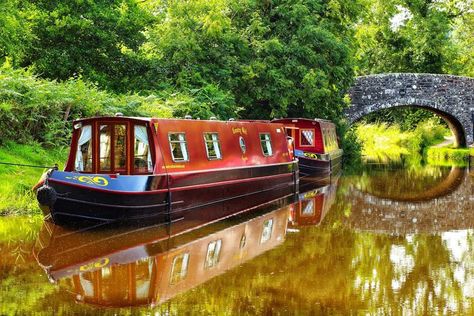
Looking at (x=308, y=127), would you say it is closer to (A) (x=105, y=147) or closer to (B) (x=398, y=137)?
(A) (x=105, y=147)

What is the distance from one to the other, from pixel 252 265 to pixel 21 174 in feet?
16.8

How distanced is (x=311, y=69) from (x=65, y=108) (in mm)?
9188

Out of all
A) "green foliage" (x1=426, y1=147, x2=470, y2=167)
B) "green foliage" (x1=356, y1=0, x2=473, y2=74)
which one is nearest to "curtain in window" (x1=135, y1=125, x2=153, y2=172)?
"green foliage" (x1=426, y1=147, x2=470, y2=167)

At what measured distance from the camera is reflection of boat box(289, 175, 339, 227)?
1076 centimetres

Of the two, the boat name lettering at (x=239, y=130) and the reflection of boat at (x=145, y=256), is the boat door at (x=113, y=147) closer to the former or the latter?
the reflection of boat at (x=145, y=256)

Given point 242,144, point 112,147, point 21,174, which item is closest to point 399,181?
point 242,144

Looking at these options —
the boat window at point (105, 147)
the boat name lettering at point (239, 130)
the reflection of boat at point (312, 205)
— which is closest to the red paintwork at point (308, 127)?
the reflection of boat at point (312, 205)

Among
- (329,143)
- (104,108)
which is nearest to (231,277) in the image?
(104,108)

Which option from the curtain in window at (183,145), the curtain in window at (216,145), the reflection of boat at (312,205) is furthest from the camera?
the curtain in window at (216,145)

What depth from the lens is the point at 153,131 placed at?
10.2 m

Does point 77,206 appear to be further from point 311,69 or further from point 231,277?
point 311,69

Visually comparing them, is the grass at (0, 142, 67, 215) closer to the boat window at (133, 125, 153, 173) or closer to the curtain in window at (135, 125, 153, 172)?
the boat window at (133, 125, 153, 173)

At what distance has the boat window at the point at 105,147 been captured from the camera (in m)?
10.1

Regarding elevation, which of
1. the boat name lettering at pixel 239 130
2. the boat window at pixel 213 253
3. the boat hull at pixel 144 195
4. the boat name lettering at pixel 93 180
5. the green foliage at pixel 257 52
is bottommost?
the boat window at pixel 213 253
